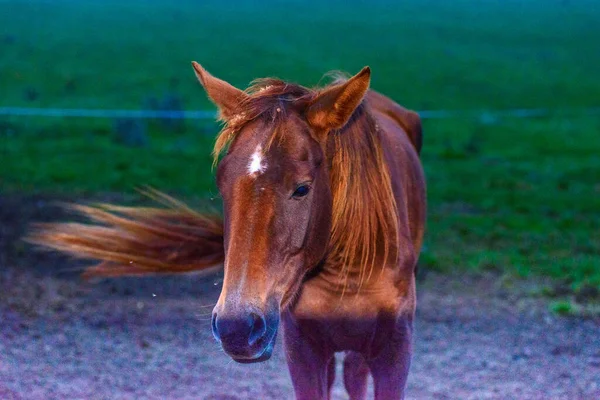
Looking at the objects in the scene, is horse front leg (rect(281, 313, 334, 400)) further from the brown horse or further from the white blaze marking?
the white blaze marking

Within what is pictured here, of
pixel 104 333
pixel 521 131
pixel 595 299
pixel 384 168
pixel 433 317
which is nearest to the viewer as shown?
pixel 384 168

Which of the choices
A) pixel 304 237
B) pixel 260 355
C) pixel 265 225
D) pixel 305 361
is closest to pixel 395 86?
pixel 305 361

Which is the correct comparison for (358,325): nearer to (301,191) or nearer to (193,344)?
(301,191)

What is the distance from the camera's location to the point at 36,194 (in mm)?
9344

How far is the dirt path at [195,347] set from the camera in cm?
458

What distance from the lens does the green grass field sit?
30.6 feet

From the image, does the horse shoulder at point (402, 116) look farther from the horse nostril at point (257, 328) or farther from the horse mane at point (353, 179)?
the horse nostril at point (257, 328)

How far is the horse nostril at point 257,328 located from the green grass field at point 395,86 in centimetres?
506

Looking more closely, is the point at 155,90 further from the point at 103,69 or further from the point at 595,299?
the point at 595,299

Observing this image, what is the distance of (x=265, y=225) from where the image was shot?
2350 mm

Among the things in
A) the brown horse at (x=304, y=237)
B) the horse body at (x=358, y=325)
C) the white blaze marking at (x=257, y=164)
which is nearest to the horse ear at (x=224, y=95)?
the brown horse at (x=304, y=237)

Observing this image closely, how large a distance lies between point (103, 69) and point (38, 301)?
1800 centimetres

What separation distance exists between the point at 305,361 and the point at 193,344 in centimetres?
244

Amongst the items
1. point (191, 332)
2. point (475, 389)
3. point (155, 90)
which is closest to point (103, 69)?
point (155, 90)
